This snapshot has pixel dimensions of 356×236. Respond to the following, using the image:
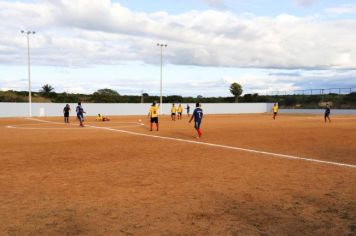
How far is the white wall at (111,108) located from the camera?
53.8m

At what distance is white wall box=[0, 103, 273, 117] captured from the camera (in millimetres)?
53781

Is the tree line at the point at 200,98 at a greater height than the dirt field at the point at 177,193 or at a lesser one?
greater

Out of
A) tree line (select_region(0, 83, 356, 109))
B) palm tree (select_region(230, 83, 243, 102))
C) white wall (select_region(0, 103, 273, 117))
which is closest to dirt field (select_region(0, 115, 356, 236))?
white wall (select_region(0, 103, 273, 117))

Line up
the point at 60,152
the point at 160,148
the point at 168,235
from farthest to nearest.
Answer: the point at 160,148, the point at 60,152, the point at 168,235

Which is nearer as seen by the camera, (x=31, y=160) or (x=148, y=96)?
(x=31, y=160)

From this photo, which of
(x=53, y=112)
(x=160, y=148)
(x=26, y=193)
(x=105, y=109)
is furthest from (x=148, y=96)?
(x=26, y=193)

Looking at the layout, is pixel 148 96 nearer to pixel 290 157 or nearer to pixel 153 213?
pixel 290 157

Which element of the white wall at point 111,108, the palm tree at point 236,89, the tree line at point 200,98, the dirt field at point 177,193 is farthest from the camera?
the palm tree at point 236,89

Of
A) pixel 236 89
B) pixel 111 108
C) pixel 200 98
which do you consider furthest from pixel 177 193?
pixel 236 89

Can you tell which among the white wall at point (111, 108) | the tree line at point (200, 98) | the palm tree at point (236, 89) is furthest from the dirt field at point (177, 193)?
the palm tree at point (236, 89)

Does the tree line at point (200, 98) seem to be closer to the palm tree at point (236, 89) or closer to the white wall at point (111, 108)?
the palm tree at point (236, 89)

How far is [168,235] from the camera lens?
19.5 ft

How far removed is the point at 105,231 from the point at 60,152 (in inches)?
383

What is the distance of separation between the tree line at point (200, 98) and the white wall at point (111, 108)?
20.4ft
